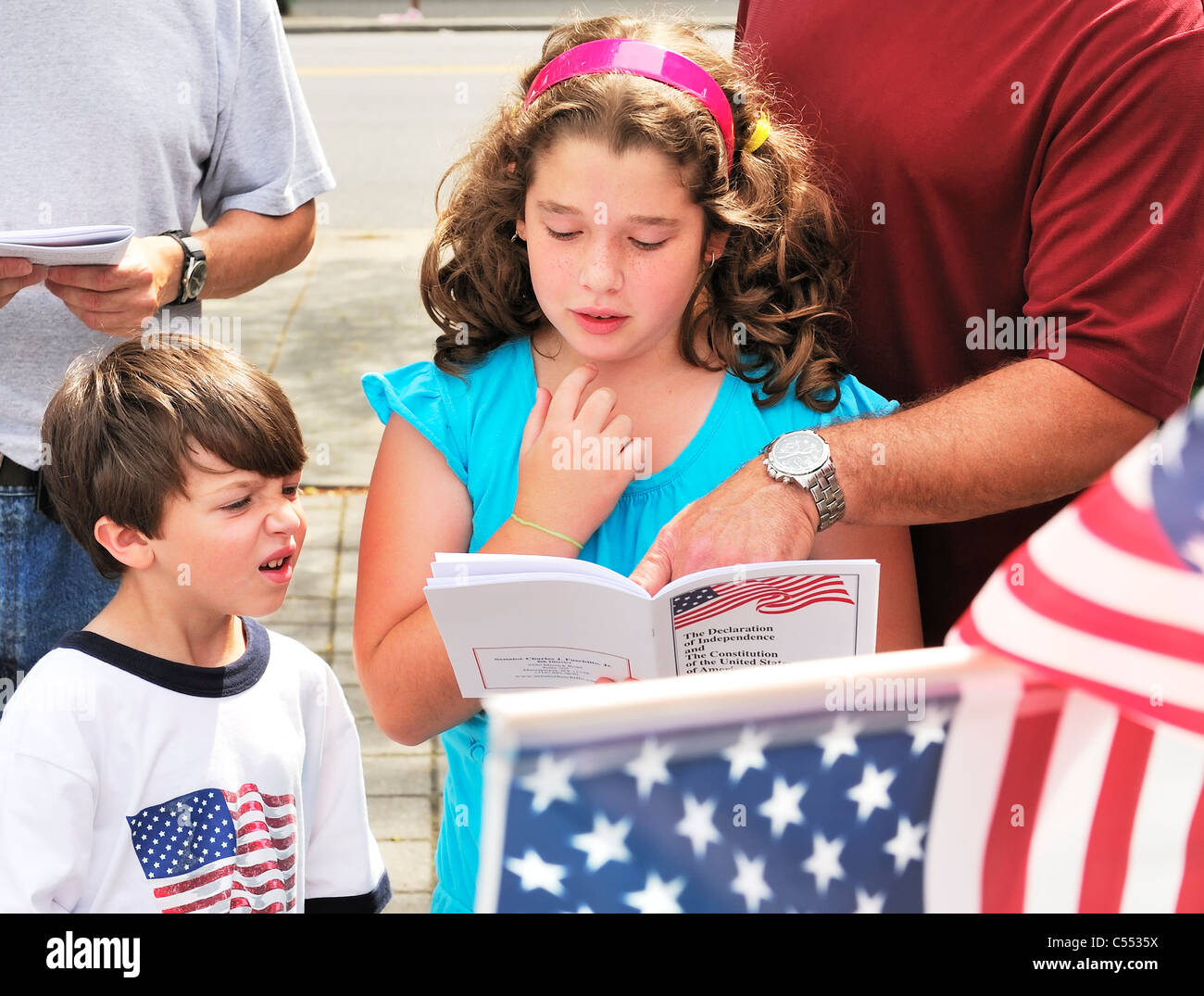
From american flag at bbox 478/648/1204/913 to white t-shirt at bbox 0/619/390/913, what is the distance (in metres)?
0.78

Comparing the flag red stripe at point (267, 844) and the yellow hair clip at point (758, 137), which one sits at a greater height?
the yellow hair clip at point (758, 137)

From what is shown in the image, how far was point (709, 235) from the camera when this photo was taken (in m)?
2.01

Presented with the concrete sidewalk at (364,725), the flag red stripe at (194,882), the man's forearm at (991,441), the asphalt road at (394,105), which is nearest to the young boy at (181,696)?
the flag red stripe at (194,882)

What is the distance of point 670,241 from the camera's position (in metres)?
1.93

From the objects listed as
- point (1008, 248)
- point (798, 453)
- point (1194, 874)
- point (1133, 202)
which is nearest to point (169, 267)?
point (798, 453)

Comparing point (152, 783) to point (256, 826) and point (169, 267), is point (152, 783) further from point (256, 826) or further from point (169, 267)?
point (169, 267)

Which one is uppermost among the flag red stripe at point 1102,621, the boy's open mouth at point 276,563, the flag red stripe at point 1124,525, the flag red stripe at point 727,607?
the flag red stripe at point 1124,525

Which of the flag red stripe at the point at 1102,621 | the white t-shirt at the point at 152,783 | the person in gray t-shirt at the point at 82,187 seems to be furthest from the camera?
the person in gray t-shirt at the point at 82,187

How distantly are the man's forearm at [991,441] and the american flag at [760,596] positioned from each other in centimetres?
31

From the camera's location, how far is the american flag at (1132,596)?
1100 millimetres

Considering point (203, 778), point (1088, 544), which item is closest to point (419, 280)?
point (203, 778)

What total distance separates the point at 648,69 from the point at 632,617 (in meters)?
0.85

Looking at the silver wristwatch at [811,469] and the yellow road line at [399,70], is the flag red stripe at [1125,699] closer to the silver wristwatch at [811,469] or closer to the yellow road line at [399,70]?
the silver wristwatch at [811,469]

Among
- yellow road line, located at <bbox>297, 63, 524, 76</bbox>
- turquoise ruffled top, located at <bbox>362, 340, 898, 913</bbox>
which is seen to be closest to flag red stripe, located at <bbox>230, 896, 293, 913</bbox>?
turquoise ruffled top, located at <bbox>362, 340, 898, 913</bbox>
